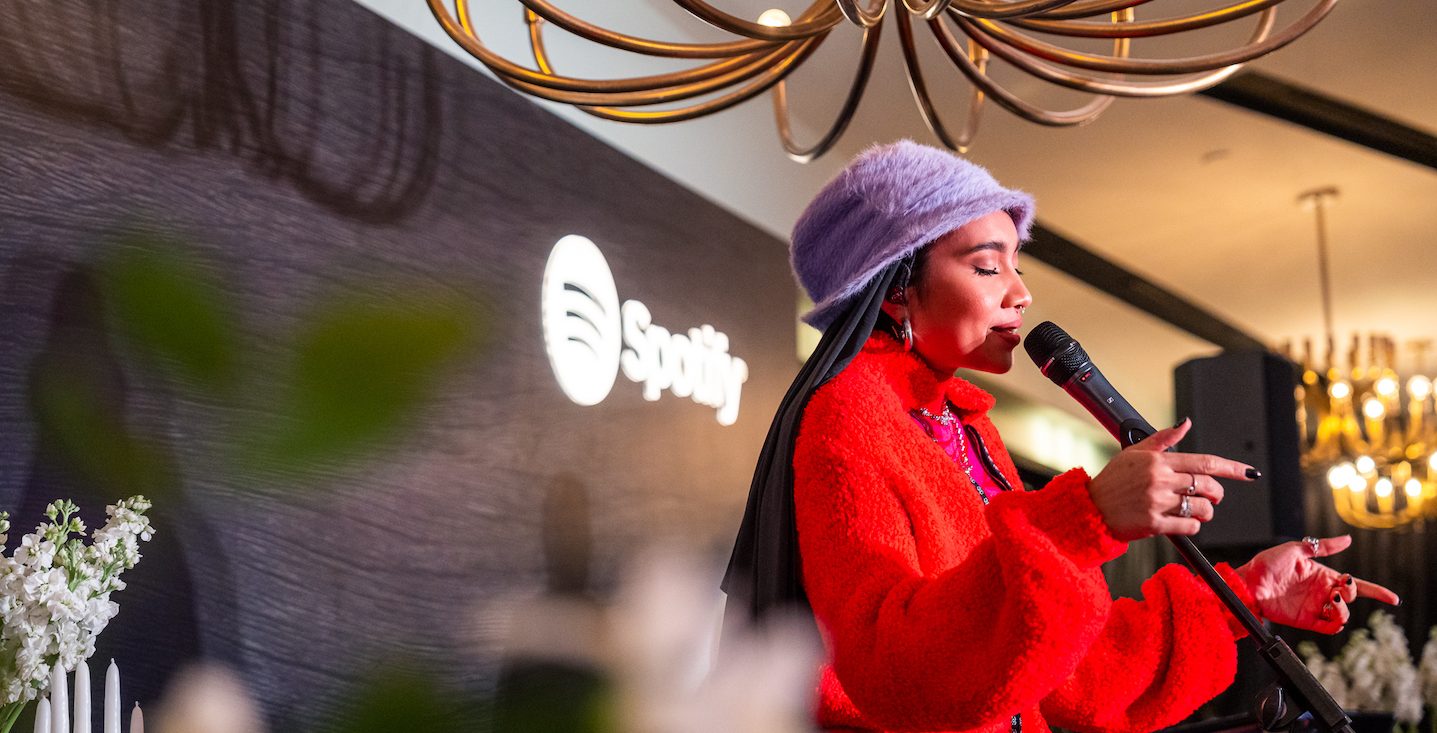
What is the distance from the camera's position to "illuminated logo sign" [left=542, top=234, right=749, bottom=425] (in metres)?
2.77

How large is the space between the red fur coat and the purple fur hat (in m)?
0.09

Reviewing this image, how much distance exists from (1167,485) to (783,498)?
0.42m

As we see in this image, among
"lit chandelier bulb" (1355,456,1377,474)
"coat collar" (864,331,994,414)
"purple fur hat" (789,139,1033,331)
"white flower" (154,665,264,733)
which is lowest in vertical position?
"white flower" (154,665,264,733)

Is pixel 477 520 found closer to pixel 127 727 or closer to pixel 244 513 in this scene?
pixel 244 513

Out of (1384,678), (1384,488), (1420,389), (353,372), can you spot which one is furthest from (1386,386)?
(353,372)

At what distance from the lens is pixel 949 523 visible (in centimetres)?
125

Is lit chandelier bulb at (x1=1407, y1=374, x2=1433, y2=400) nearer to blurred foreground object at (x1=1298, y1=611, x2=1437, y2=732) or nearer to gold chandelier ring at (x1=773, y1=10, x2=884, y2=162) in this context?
blurred foreground object at (x1=1298, y1=611, x2=1437, y2=732)

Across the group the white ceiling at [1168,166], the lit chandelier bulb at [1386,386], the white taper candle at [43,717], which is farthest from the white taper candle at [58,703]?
the lit chandelier bulb at [1386,386]

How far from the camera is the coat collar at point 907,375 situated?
54.4 inches

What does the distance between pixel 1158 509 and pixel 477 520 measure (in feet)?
5.81

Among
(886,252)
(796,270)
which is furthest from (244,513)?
(886,252)

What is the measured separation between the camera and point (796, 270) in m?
1.49

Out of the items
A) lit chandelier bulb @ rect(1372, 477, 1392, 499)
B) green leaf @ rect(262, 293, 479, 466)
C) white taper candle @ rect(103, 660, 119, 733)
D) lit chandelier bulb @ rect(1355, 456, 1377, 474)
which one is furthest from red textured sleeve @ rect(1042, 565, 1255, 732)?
lit chandelier bulb @ rect(1372, 477, 1392, 499)

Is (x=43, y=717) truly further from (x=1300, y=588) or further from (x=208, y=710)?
(x=1300, y=588)
